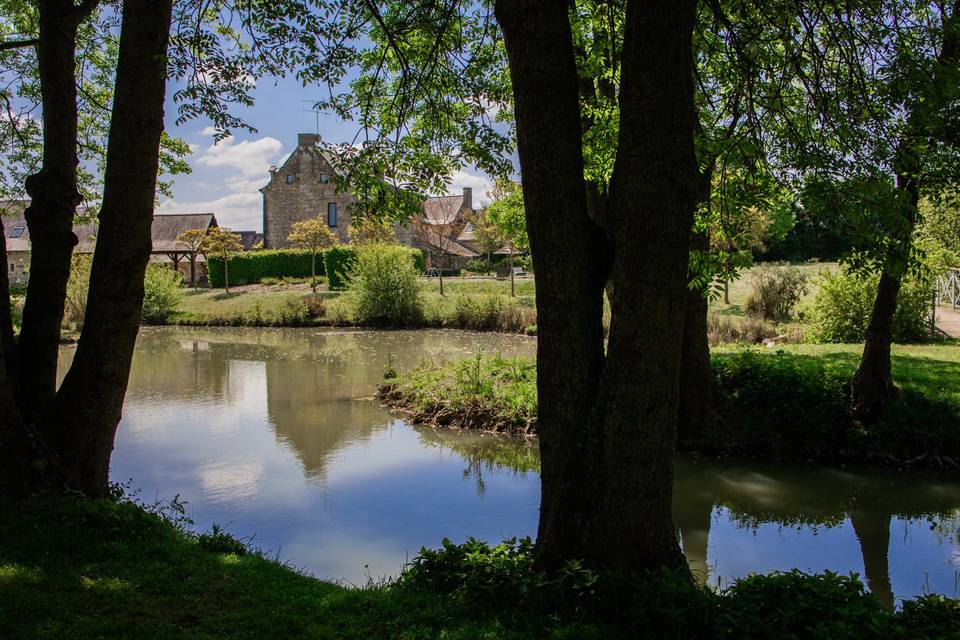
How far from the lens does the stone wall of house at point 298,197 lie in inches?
1928

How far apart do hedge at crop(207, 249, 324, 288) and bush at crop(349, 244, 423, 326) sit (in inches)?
522

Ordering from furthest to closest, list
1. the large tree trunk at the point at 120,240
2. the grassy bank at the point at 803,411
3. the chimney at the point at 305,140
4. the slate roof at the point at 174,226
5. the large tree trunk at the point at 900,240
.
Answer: the chimney at the point at 305,140
the slate roof at the point at 174,226
the grassy bank at the point at 803,411
the large tree trunk at the point at 120,240
the large tree trunk at the point at 900,240

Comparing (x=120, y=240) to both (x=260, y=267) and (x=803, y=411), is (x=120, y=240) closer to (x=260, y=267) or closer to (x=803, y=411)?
(x=803, y=411)

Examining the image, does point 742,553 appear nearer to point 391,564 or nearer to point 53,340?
point 391,564

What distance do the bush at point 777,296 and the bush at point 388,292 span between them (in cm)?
1273

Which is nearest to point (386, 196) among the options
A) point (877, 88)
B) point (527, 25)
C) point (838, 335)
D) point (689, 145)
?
point (527, 25)

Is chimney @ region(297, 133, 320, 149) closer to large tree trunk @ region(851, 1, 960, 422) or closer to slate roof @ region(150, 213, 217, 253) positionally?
slate roof @ region(150, 213, 217, 253)

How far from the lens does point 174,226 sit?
48500mm

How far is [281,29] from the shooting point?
6402 millimetres

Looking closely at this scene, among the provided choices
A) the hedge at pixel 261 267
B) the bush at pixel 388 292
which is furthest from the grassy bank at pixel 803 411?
the hedge at pixel 261 267

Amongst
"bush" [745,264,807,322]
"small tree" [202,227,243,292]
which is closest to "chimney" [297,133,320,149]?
"small tree" [202,227,243,292]

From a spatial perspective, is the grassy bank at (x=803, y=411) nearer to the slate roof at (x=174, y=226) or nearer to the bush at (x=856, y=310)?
the bush at (x=856, y=310)

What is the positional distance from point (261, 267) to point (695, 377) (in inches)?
1387

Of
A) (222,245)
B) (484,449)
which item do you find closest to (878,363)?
(484,449)
